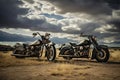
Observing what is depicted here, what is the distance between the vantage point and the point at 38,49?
472 inches

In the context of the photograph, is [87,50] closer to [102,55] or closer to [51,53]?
[102,55]

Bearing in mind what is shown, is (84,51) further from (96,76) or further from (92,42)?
(96,76)

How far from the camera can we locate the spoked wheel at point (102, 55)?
33.6ft

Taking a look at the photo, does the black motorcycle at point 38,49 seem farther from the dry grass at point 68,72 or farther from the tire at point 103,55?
the dry grass at point 68,72

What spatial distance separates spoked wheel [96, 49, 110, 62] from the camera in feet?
33.6

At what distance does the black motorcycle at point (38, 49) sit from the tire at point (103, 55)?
2.31m

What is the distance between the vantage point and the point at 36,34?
39.4ft

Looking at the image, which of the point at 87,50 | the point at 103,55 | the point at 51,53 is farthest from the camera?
the point at 51,53

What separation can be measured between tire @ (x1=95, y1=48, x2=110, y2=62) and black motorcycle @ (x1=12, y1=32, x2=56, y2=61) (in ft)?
7.57

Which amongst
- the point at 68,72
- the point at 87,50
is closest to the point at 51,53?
the point at 87,50

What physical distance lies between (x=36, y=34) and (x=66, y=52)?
202cm

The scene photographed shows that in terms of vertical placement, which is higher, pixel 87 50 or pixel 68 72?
pixel 87 50

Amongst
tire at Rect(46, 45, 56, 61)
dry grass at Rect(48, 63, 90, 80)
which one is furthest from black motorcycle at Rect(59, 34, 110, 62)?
dry grass at Rect(48, 63, 90, 80)

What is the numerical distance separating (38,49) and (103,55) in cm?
376
